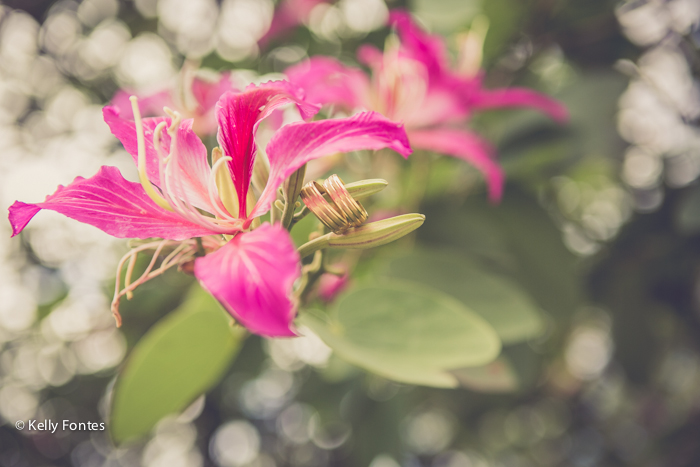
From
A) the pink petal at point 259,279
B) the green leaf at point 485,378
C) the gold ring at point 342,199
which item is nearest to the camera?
the pink petal at point 259,279

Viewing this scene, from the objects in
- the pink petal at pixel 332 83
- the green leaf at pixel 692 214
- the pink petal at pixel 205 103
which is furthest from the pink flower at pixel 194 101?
the green leaf at pixel 692 214

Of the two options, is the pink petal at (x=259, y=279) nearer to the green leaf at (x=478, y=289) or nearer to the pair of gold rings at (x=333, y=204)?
the pair of gold rings at (x=333, y=204)

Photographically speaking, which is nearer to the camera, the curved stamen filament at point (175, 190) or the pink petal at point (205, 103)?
the curved stamen filament at point (175, 190)

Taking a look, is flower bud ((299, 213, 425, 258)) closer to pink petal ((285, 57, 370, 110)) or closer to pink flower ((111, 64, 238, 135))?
pink petal ((285, 57, 370, 110))

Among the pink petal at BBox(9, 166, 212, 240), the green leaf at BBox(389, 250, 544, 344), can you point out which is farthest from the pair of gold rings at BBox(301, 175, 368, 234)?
the green leaf at BBox(389, 250, 544, 344)

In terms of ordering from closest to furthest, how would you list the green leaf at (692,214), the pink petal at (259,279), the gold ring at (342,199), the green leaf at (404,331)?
the pink petal at (259,279) < the gold ring at (342,199) < the green leaf at (404,331) < the green leaf at (692,214)

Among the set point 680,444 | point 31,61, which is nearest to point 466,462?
point 680,444

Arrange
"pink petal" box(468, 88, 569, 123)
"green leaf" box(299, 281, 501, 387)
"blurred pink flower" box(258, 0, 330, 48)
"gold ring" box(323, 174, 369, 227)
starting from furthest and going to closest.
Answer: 1. "blurred pink flower" box(258, 0, 330, 48)
2. "pink petal" box(468, 88, 569, 123)
3. "green leaf" box(299, 281, 501, 387)
4. "gold ring" box(323, 174, 369, 227)
